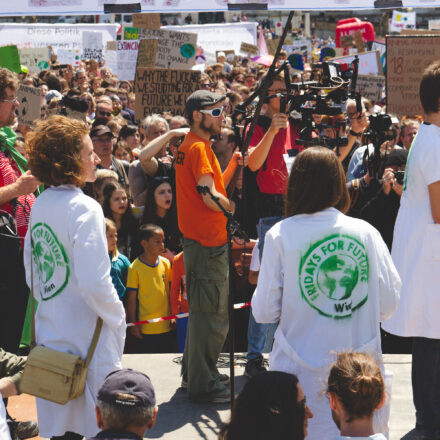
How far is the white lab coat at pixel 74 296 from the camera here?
3.01 m

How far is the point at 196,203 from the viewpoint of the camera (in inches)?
173

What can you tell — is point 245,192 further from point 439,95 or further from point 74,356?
point 74,356

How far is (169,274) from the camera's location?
586 cm

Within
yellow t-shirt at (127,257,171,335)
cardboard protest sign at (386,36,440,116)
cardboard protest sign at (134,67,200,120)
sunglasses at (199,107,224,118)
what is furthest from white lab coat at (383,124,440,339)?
cardboard protest sign at (134,67,200,120)

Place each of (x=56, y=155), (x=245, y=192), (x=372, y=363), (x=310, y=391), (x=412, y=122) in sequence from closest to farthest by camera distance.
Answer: (x=372, y=363), (x=310, y=391), (x=56, y=155), (x=245, y=192), (x=412, y=122)

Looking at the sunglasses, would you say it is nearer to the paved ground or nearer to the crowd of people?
the crowd of people

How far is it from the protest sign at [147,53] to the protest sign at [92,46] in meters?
9.40

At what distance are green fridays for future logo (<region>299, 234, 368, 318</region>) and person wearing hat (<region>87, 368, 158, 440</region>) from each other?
712 mm

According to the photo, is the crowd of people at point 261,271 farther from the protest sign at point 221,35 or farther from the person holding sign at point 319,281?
the protest sign at point 221,35

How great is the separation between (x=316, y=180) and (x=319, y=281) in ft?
1.23

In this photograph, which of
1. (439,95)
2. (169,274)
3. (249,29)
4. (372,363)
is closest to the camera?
(372,363)

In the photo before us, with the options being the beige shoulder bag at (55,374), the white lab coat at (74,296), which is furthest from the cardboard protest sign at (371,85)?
the beige shoulder bag at (55,374)

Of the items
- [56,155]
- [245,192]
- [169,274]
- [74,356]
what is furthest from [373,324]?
[169,274]

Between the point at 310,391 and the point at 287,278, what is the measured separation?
0.42 m
